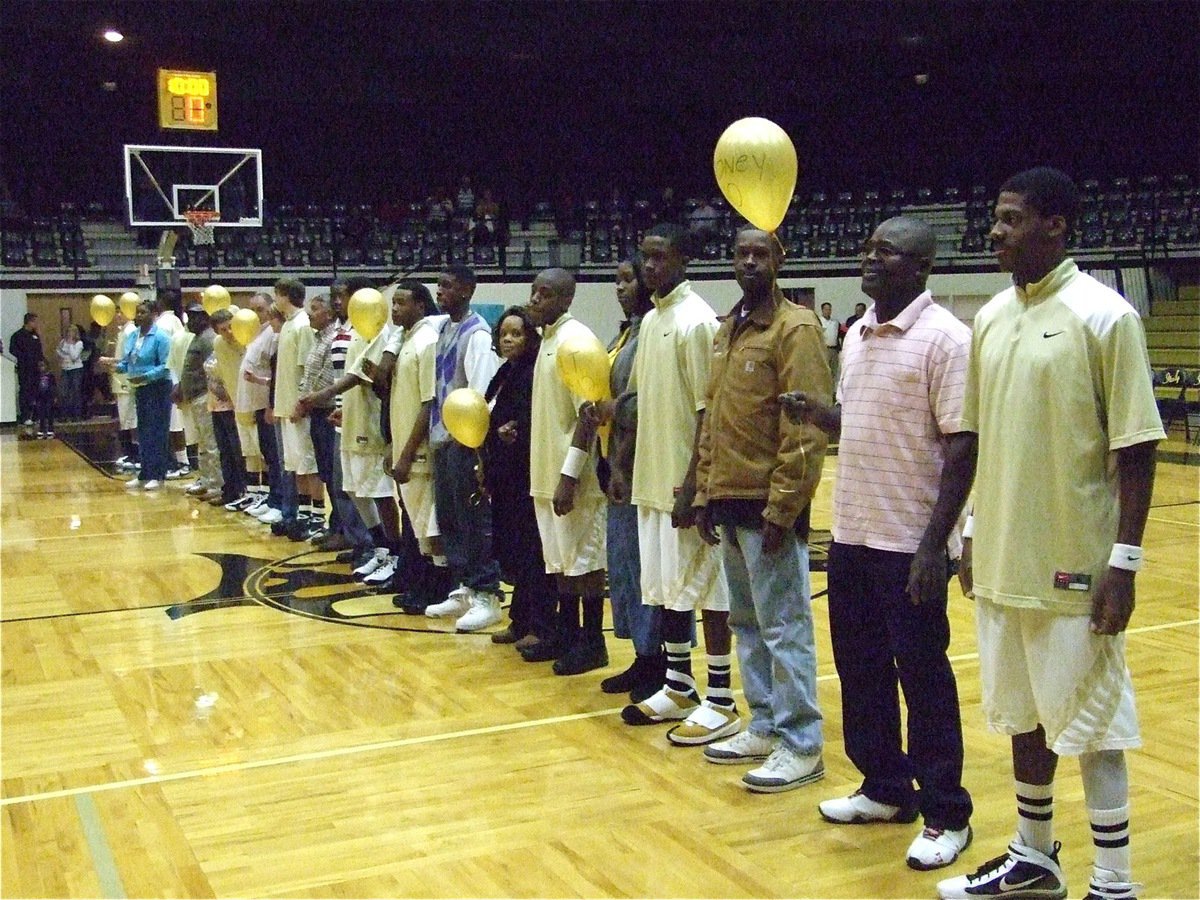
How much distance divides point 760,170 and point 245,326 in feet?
18.8

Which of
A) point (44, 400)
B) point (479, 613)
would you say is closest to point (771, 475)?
point (479, 613)

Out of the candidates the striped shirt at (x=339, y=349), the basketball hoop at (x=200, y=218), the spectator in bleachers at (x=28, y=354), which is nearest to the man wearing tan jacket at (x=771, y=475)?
the striped shirt at (x=339, y=349)

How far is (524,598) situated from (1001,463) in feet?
10.4

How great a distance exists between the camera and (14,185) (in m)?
19.7

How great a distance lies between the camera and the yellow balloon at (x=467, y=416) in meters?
5.54

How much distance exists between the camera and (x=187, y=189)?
46.2ft

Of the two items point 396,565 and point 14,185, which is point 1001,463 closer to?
point 396,565

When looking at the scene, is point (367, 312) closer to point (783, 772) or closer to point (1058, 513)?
point (783, 772)

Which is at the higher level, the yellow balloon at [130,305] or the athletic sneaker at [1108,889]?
the yellow balloon at [130,305]

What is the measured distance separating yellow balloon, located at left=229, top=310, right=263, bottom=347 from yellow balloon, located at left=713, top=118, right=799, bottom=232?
5.57 meters

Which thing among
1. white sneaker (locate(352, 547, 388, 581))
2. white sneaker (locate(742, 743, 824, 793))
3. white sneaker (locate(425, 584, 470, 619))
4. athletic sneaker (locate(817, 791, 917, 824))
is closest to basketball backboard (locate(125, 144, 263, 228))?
white sneaker (locate(352, 547, 388, 581))

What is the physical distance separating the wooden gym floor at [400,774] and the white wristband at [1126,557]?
962 millimetres

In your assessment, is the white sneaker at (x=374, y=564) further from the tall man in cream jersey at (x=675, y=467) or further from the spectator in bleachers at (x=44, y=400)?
the spectator in bleachers at (x=44, y=400)

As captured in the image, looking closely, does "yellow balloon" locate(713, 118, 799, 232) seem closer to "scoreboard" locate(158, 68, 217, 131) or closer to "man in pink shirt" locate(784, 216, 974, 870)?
"man in pink shirt" locate(784, 216, 974, 870)
